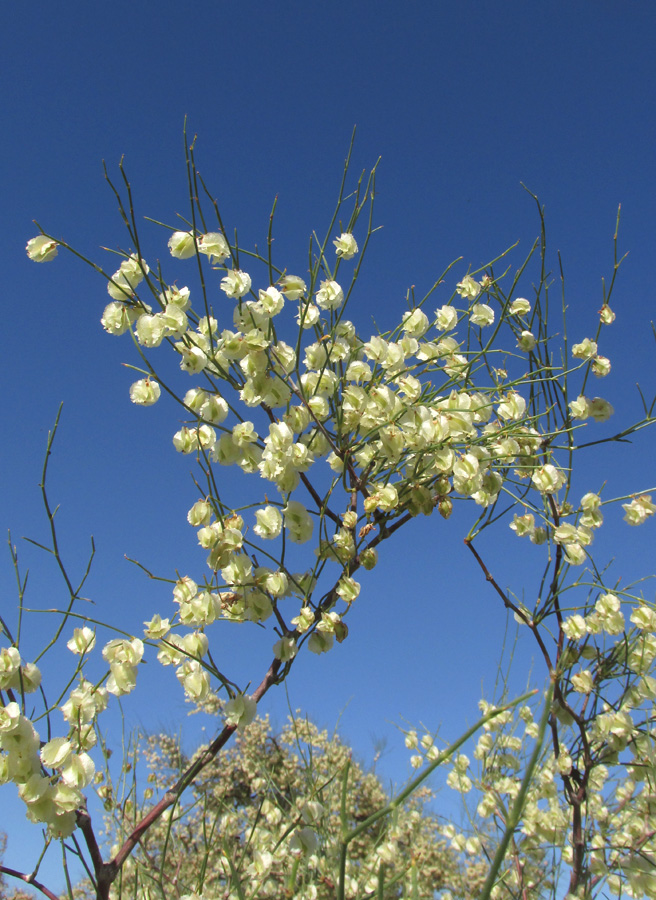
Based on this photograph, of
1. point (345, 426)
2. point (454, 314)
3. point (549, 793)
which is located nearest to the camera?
point (345, 426)

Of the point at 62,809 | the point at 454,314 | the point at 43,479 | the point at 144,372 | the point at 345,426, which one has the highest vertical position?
the point at 454,314

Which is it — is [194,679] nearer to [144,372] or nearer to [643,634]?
[144,372]

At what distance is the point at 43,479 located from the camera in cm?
134

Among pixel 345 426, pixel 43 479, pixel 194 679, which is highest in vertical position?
pixel 345 426

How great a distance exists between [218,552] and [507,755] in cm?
274

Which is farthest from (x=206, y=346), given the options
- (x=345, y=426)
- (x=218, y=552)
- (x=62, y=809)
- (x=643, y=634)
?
(x=643, y=634)

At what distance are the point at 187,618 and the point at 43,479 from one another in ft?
1.43

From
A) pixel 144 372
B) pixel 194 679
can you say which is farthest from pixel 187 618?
pixel 144 372

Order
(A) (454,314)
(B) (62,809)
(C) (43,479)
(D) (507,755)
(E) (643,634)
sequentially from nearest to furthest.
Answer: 1. (B) (62,809)
2. (C) (43,479)
3. (A) (454,314)
4. (E) (643,634)
5. (D) (507,755)

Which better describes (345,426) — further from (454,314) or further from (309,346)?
(454,314)

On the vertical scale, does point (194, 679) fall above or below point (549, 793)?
below

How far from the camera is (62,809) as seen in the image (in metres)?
1.16

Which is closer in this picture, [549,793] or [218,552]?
[218,552]

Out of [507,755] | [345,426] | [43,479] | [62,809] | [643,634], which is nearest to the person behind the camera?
[62,809]
